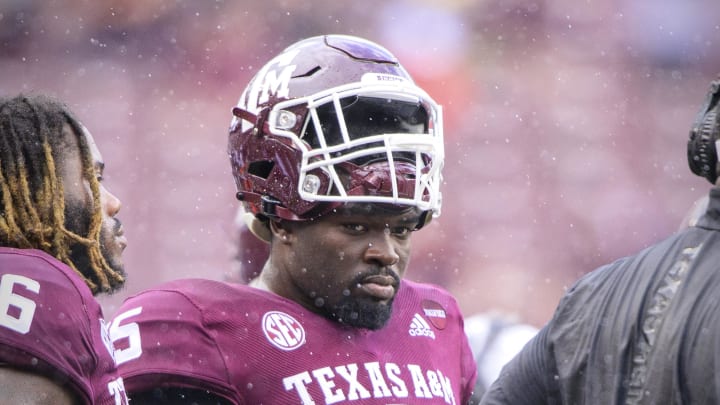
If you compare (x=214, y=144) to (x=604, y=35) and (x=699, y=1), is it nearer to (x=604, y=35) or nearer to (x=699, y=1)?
(x=604, y=35)

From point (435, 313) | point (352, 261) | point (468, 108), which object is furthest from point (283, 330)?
point (468, 108)

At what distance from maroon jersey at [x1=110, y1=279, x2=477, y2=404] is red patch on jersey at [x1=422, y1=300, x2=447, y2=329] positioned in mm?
105

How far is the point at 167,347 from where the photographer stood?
206 cm

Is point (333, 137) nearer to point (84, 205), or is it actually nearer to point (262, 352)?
point (262, 352)

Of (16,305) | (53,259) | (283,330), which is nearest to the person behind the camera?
(16,305)

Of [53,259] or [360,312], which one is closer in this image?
[53,259]

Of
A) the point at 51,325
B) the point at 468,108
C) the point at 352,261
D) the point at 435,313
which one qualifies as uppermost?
the point at 51,325

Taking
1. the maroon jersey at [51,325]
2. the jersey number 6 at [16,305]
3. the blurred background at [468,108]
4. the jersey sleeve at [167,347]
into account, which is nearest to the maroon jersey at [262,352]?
the jersey sleeve at [167,347]

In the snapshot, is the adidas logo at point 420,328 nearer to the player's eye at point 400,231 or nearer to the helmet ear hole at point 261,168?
the player's eye at point 400,231

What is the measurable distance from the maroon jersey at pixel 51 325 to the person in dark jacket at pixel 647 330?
792 mm

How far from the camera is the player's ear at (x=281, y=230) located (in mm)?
2279

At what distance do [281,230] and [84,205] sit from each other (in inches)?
21.1

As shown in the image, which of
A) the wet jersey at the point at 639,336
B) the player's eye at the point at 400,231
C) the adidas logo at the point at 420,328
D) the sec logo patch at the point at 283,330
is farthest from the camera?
the adidas logo at the point at 420,328

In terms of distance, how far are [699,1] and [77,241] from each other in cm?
535
